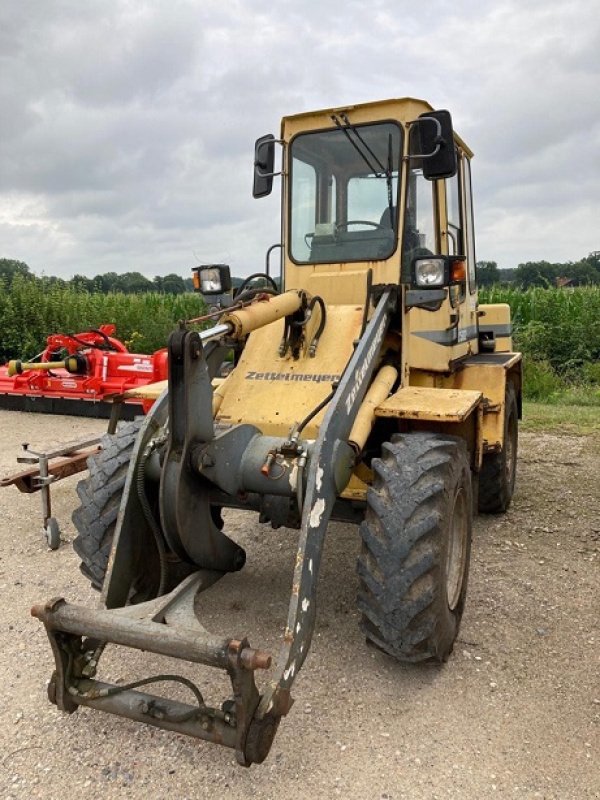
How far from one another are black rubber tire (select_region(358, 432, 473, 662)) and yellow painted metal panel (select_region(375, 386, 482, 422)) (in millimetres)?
182

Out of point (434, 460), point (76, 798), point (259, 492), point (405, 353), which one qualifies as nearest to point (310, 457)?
point (259, 492)

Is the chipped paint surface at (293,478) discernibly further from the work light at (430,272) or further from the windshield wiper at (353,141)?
the windshield wiper at (353,141)

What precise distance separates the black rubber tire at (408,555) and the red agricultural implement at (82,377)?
5.74 m

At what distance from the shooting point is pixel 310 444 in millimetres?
3461

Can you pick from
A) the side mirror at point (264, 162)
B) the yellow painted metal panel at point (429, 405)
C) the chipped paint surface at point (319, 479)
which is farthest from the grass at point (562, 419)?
the chipped paint surface at point (319, 479)

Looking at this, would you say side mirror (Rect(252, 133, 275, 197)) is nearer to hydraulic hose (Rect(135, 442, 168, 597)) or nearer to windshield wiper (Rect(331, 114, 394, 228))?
windshield wiper (Rect(331, 114, 394, 228))

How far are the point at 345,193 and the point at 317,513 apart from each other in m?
2.50

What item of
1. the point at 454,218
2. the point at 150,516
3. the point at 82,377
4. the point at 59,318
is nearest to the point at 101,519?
the point at 150,516

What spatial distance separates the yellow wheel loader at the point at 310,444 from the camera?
111 inches

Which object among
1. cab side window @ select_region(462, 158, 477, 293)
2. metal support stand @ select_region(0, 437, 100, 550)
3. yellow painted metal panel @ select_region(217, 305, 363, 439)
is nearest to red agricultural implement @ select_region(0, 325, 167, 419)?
metal support stand @ select_region(0, 437, 100, 550)

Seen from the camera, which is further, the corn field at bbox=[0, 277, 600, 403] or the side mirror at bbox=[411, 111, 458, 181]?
the corn field at bbox=[0, 277, 600, 403]

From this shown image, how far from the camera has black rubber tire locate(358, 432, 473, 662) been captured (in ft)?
9.91

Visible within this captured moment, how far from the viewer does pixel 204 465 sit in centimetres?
328

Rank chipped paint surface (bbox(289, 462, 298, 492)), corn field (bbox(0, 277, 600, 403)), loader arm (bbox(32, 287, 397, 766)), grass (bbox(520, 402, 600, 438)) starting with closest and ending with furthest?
loader arm (bbox(32, 287, 397, 766))
chipped paint surface (bbox(289, 462, 298, 492))
grass (bbox(520, 402, 600, 438))
corn field (bbox(0, 277, 600, 403))
